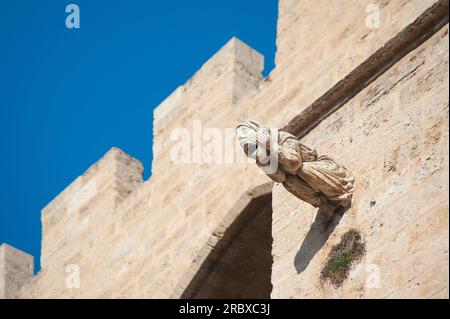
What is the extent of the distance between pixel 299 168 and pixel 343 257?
493 millimetres

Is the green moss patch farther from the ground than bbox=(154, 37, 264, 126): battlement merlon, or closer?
closer

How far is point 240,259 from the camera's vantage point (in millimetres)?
9734

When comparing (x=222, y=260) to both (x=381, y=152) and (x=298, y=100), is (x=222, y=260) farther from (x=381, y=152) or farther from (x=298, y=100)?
(x=381, y=152)

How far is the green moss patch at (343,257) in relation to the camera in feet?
21.2

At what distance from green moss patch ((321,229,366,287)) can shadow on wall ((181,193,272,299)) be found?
109 inches

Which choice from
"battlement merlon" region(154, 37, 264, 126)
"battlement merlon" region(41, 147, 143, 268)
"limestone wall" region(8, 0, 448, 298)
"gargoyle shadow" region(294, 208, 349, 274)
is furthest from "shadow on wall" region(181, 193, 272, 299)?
"gargoyle shadow" region(294, 208, 349, 274)

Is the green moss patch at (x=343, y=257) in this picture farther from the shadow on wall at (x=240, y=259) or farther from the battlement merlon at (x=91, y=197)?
the battlement merlon at (x=91, y=197)

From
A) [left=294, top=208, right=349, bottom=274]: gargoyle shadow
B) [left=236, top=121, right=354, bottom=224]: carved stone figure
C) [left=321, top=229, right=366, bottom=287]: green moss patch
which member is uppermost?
[left=236, top=121, right=354, bottom=224]: carved stone figure

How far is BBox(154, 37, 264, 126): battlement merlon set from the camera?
1036cm

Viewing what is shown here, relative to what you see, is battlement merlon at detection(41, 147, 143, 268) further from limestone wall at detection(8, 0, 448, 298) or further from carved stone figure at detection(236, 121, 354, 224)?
carved stone figure at detection(236, 121, 354, 224)

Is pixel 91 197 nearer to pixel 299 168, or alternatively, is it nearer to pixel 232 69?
pixel 232 69

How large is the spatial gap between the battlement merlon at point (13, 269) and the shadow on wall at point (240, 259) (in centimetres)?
293
